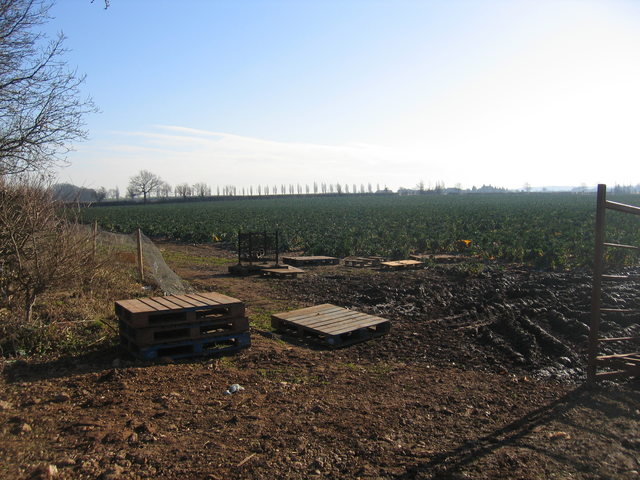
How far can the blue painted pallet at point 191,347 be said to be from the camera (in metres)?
6.48

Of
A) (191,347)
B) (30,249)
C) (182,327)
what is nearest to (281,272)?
(191,347)

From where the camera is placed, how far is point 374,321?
8.58 m

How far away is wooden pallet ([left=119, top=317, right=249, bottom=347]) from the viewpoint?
21.2 ft

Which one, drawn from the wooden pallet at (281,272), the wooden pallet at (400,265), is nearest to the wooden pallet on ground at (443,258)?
the wooden pallet at (400,265)

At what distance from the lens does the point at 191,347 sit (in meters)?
6.93

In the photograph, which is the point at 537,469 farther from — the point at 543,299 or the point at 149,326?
the point at 543,299

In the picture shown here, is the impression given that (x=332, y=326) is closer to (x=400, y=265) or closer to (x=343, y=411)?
(x=343, y=411)

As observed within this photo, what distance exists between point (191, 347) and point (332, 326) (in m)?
2.45

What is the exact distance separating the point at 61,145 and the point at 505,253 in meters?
15.4

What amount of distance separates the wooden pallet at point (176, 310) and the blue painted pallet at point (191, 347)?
Result: 0.30 metres

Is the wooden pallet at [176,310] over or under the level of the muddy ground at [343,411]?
over

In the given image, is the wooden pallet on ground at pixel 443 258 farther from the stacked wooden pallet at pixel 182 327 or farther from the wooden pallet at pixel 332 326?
the stacked wooden pallet at pixel 182 327

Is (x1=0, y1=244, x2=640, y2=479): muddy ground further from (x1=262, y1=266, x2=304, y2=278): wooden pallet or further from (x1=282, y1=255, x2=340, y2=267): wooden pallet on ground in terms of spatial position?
(x1=282, y1=255, x2=340, y2=267): wooden pallet on ground

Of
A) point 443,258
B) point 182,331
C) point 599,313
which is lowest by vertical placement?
point 443,258
